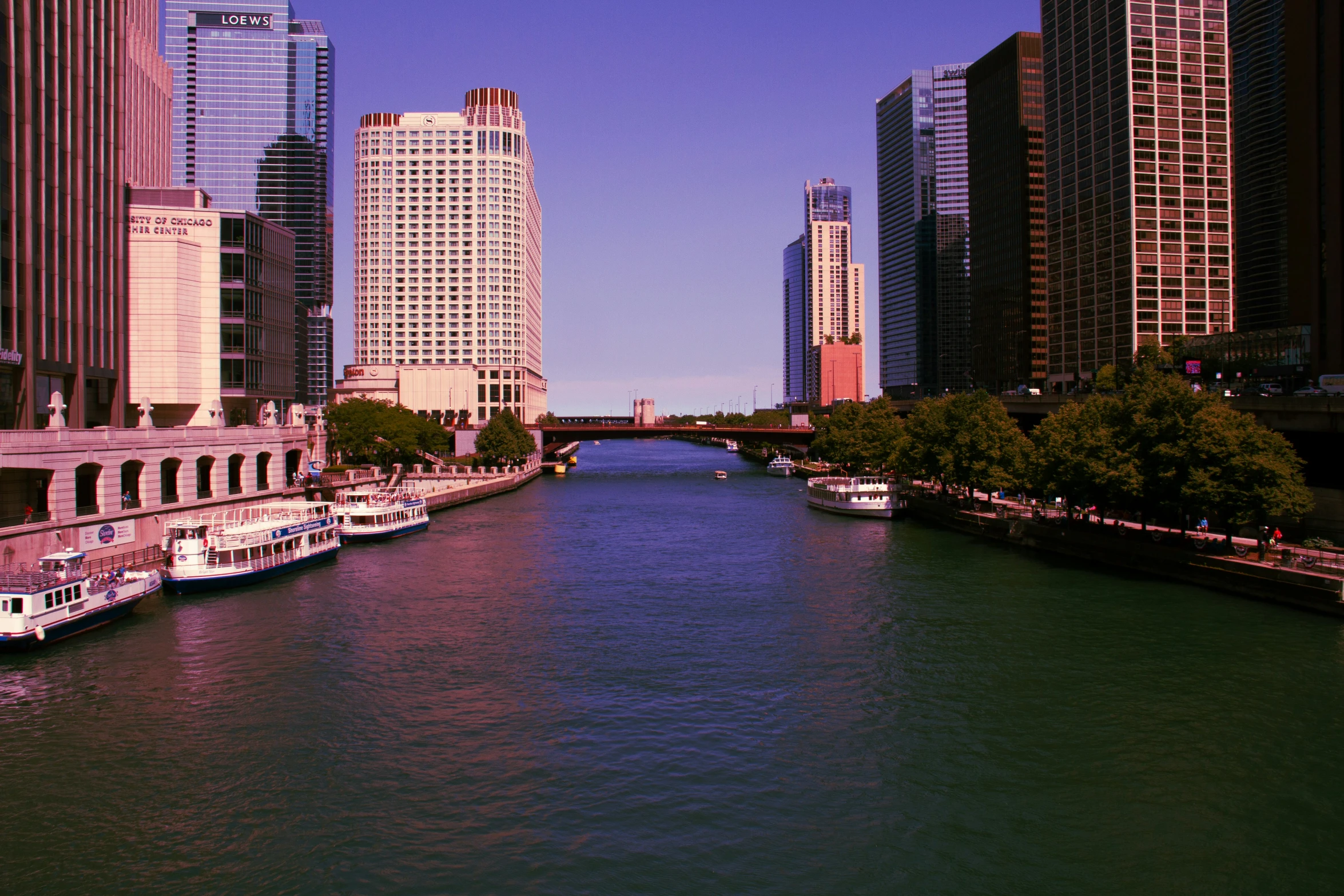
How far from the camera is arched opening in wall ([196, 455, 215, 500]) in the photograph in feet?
284

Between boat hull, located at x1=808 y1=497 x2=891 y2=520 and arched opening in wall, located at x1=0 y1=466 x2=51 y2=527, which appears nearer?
arched opening in wall, located at x1=0 y1=466 x2=51 y2=527

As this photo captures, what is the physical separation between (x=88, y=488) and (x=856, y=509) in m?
79.6

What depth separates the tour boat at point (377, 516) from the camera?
303ft

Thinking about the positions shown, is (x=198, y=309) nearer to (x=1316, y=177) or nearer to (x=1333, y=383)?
(x=1333, y=383)

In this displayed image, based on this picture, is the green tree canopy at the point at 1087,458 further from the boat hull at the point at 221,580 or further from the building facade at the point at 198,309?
the building facade at the point at 198,309

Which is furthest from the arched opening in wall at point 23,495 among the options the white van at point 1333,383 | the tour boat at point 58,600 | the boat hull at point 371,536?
the white van at point 1333,383

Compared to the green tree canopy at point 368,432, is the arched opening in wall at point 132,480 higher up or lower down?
lower down

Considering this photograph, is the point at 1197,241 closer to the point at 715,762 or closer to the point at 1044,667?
the point at 1044,667

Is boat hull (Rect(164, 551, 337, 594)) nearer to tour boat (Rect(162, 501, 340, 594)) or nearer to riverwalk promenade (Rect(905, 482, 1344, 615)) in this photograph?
tour boat (Rect(162, 501, 340, 594))

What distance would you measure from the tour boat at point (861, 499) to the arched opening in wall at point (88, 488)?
78598 millimetres

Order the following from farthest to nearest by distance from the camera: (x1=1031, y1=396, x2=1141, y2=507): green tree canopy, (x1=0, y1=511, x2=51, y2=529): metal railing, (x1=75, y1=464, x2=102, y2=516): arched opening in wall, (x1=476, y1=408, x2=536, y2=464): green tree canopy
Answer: (x1=476, y1=408, x2=536, y2=464): green tree canopy < (x1=1031, y1=396, x2=1141, y2=507): green tree canopy < (x1=75, y1=464, x2=102, y2=516): arched opening in wall < (x1=0, y1=511, x2=51, y2=529): metal railing

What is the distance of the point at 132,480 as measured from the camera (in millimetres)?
74562

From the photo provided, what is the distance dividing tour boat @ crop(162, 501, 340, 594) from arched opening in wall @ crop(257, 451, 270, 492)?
19560 mm

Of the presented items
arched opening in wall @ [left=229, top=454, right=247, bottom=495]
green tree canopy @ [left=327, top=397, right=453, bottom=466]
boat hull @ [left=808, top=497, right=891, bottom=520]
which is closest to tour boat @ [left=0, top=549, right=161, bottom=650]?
arched opening in wall @ [left=229, top=454, right=247, bottom=495]
